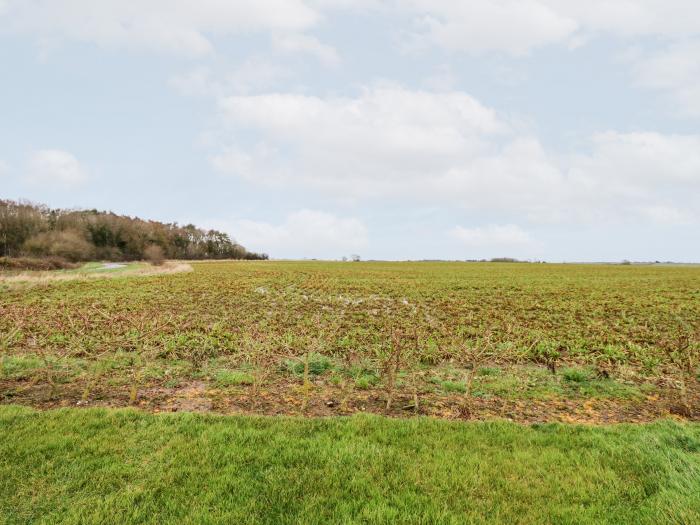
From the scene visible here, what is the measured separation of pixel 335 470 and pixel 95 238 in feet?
415

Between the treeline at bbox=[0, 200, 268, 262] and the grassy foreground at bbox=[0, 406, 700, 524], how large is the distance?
89.4m

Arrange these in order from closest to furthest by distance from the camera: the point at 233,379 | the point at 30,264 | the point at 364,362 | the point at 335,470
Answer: the point at 335,470
the point at 233,379
the point at 364,362
the point at 30,264

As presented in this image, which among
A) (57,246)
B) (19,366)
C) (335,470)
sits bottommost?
(19,366)

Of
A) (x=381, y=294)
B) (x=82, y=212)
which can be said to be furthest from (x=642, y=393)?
(x=82, y=212)

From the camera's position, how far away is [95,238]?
109m

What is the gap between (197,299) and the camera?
82.4 ft

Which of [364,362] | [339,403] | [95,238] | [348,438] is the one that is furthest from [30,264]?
[348,438]

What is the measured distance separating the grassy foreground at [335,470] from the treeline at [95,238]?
89.4 meters

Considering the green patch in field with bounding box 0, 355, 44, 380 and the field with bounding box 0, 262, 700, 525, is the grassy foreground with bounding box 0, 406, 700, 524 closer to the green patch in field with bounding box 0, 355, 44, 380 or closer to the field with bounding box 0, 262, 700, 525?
the field with bounding box 0, 262, 700, 525

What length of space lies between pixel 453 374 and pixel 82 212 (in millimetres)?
135899

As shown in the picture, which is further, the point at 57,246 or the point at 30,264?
the point at 57,246

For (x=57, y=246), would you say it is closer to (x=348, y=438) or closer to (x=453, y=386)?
(x=453, y=386)

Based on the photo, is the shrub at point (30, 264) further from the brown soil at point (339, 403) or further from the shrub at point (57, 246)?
the brown soil at point (339, 403)

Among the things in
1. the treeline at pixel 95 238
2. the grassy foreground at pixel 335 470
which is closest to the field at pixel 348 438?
the grassy foreground at pixel 335 470
